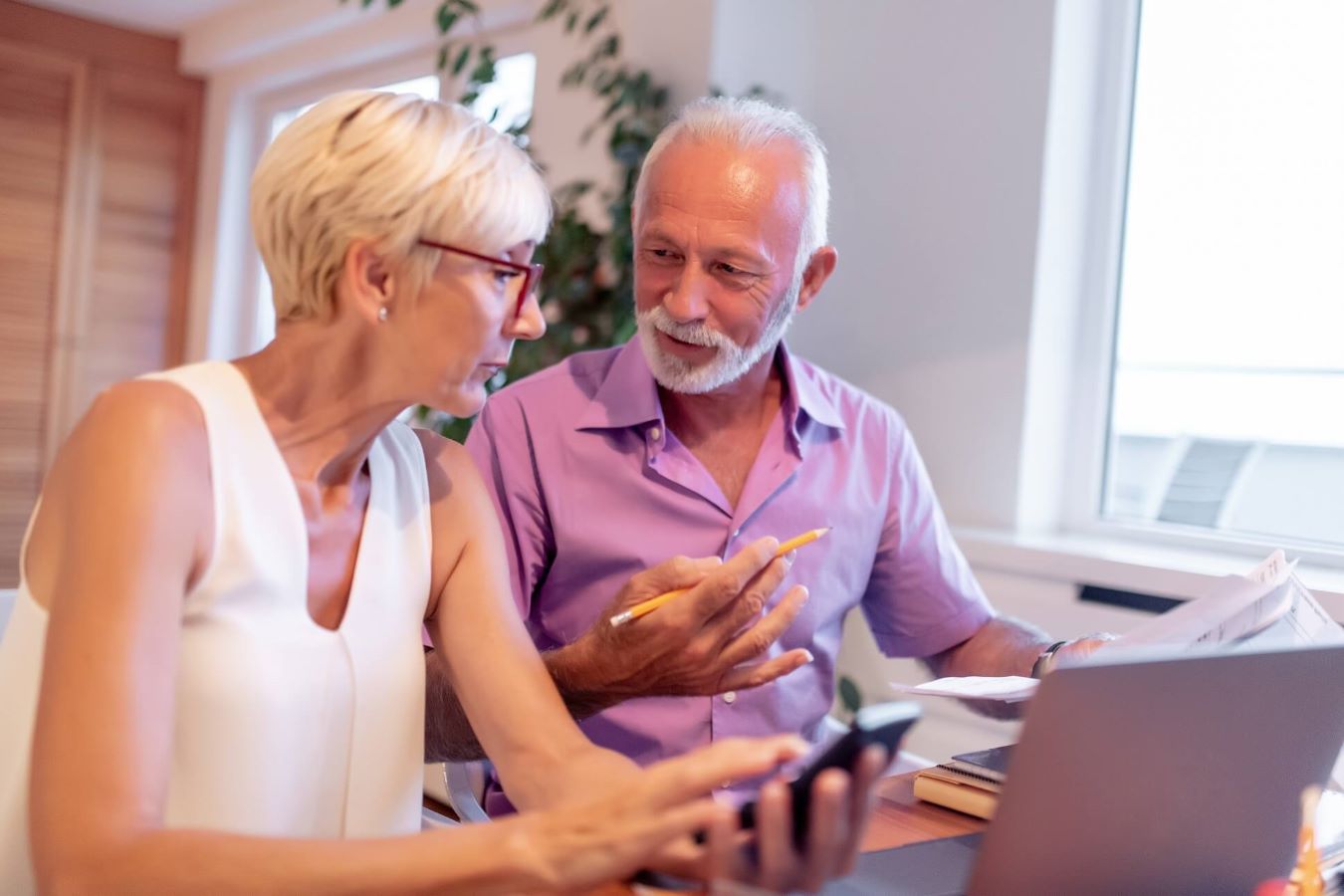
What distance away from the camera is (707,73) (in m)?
3.18

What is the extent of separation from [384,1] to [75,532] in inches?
163

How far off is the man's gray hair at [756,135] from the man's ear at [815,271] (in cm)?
1

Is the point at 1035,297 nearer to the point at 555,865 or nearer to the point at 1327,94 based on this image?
the point at 1327,94

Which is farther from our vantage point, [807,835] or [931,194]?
[931,194]

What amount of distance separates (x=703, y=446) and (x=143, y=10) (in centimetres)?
484

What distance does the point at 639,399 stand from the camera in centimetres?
178

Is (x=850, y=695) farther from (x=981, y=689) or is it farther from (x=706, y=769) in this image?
(x=706, y=769)

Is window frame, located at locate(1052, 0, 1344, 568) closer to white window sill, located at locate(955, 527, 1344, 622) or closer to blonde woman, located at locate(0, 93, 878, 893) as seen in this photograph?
white window sill, located at locate(955, 527, 1344, 622)

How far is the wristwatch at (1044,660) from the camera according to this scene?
1.70 meters

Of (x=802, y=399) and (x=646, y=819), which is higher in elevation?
(x=802, y=399)

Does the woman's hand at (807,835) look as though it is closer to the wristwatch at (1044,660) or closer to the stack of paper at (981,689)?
the stack of paper at (981,689)

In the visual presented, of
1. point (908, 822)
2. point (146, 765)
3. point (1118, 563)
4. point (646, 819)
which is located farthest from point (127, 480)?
point (1118, 563)

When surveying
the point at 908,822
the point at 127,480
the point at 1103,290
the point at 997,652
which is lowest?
the point at 908,822

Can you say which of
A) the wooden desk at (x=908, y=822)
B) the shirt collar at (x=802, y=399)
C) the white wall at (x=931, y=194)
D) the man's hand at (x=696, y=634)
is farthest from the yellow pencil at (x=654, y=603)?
the white wall at (x=931, y=194)
